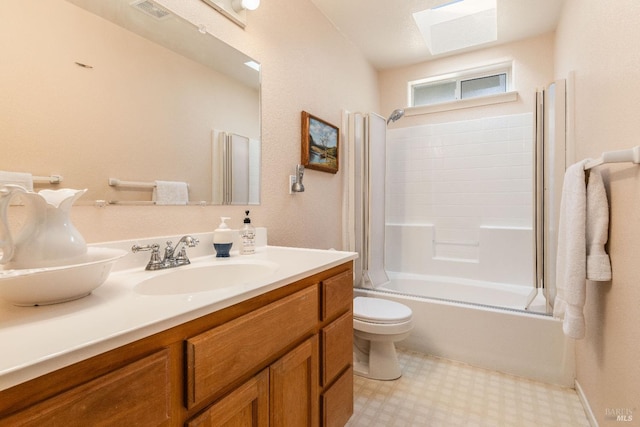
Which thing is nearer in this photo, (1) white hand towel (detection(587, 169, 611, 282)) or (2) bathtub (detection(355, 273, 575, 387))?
(1) white hand towel (detection(587, 169, 611, 282))

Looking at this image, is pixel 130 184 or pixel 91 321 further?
pixel 130 184

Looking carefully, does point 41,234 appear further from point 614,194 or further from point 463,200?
point 463,200

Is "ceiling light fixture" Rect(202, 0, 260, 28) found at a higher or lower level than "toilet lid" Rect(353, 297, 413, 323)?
higher

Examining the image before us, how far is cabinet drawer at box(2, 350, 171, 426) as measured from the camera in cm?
45

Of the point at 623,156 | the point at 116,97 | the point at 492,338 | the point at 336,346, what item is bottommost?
the point at 492,338

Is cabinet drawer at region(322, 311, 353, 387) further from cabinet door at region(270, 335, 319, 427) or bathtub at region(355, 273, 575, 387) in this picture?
bathtub at region(355, 273, 575, 387)

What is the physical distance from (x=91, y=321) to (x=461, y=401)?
5.84 ft

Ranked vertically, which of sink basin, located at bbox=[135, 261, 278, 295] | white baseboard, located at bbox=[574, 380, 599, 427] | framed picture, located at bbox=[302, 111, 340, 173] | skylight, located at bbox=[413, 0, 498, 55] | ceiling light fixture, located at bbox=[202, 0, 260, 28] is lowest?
white baseboard, located at bbox=[574, 380, 599, 427]

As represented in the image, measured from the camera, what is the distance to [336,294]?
1264 mm

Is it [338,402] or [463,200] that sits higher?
[463,200]

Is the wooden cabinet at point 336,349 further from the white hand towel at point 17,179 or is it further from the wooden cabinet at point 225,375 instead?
the white hand towel at point 17,179

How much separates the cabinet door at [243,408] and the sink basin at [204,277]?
0.29 m

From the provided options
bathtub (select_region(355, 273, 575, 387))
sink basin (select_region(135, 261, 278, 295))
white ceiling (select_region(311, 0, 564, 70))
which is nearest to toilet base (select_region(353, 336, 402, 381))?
bathtub (select_region(355, 273, 575, 387))

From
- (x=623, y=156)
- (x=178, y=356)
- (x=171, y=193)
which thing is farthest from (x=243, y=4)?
(x=623, y=156)
